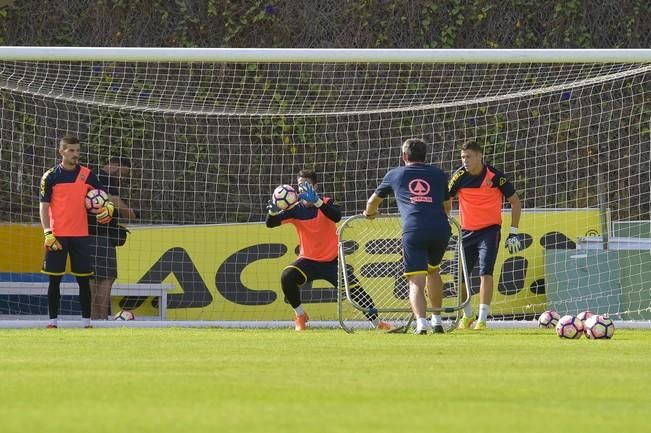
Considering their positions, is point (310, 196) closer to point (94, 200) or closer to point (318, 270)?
point (318, 270)

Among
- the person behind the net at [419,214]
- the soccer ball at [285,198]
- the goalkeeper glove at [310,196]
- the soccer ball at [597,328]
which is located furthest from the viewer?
the soccer ball at [285,198]

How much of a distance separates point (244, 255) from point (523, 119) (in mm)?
3940

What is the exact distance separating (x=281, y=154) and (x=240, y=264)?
7.89 ft

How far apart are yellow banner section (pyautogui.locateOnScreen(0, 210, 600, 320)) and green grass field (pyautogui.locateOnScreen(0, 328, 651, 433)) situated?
4815mm

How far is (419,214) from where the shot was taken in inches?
451

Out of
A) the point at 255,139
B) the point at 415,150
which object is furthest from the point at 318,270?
the point at 255,139

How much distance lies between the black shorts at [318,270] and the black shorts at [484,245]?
4.11 ft

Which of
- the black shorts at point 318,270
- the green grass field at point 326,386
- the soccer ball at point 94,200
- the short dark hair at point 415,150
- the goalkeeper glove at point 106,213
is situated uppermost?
the short dark hair at point 415,150

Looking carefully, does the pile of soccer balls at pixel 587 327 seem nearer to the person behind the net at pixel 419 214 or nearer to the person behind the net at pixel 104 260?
the person behind the net at pixel 419 214

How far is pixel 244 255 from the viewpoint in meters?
15.3

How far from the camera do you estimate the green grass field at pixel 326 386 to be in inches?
195

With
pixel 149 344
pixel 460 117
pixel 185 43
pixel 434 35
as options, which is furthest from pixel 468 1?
pixel 149 344

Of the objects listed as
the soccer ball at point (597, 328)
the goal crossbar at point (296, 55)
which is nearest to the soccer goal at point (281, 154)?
the goal crossbar at point (296, 55)

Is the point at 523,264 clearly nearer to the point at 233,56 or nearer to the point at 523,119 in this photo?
the point at 523,119
